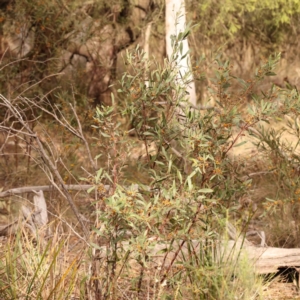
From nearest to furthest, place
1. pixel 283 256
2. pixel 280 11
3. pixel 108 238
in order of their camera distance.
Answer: pixel 108 238 → pixel 283 256 → pixel 280 11

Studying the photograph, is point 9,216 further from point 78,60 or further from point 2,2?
point 78,60

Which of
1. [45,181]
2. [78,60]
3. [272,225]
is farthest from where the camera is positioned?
[78,60]

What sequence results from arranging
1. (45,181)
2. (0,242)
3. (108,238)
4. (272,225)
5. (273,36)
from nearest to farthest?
(108,238)
(0,242)
(272,225)
(45,181)
(273,36)

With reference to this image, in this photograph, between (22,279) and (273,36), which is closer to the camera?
(22,279)

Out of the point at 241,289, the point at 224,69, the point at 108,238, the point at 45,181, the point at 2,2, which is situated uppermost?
the point at 2,2

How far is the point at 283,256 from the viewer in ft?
12.7

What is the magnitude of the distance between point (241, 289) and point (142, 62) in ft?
4.02

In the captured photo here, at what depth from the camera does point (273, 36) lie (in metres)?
11.2

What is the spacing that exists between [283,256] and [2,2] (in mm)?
5793

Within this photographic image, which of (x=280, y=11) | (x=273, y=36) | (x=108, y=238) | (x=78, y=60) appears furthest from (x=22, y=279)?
(x=273, y=36)

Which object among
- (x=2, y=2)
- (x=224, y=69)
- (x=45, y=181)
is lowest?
(x=45, y=181)

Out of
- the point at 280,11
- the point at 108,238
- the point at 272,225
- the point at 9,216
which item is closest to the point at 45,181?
the point at 9,216

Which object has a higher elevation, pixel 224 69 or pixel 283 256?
pixel 224 69

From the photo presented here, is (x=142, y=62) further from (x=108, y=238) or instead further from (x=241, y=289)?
(x=241, y=289)
